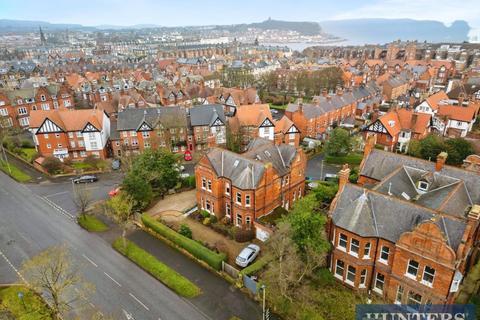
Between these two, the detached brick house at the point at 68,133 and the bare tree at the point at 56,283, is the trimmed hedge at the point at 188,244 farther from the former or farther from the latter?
the detached brick house at the point at 68,133

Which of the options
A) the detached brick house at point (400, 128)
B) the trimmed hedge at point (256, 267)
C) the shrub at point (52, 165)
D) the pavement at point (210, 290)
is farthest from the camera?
the detached brick house at point (400, 128)

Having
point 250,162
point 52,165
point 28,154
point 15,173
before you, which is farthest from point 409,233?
point 28,154

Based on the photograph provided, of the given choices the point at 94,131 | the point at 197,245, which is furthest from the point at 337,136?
the point at 94,131

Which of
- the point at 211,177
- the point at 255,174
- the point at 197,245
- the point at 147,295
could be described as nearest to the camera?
the point at 147,295

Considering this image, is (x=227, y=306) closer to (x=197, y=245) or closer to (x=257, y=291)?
(x=257, y=291)

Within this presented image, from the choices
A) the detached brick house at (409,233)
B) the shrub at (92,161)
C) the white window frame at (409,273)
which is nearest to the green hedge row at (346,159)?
the detached brick house at (409,233)

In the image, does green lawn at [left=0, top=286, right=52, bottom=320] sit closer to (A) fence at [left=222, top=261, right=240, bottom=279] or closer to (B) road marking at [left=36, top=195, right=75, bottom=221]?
(B) road marking at [left=36, top=195, right=75, bottom=221]

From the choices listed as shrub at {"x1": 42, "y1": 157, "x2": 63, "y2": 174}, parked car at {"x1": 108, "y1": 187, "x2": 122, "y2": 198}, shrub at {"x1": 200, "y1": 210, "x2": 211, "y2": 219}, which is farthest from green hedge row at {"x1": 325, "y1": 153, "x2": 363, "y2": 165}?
shrub at {"x1": 42, "y1": 157, "x2": 63, "y2": 174}
